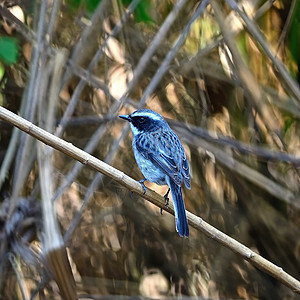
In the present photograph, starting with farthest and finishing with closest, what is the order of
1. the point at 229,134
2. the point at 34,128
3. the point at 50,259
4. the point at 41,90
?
the point at 229,134 < the point at 41,90 < the point at 50,259 < the point at 34,128

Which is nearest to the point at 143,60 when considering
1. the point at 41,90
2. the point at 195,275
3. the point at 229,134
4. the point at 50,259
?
the point at 41,90

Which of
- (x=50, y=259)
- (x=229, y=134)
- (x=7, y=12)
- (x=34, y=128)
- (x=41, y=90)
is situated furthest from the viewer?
(x=229, y=134)

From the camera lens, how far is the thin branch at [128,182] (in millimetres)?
2674

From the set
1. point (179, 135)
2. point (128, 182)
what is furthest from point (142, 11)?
point (128, 182)

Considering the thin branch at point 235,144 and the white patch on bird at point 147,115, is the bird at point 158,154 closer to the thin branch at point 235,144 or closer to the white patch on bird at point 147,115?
the white patch on bird at point 147,115

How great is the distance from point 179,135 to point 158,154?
1073 mm

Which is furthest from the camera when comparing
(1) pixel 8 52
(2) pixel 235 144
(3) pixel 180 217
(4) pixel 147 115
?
(2) pixel 235 144

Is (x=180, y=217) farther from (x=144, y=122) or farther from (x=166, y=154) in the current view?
(x=144, y=122)

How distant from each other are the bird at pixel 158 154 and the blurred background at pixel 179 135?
273mm

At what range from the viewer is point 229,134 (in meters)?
4.85

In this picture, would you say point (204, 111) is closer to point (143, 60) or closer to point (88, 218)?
point (143, 60)

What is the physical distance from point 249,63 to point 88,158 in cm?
230

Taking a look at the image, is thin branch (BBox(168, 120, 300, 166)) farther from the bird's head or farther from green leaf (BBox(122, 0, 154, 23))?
green leaf (BBox(122, 0, 154, 23))

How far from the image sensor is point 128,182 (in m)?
2.88
